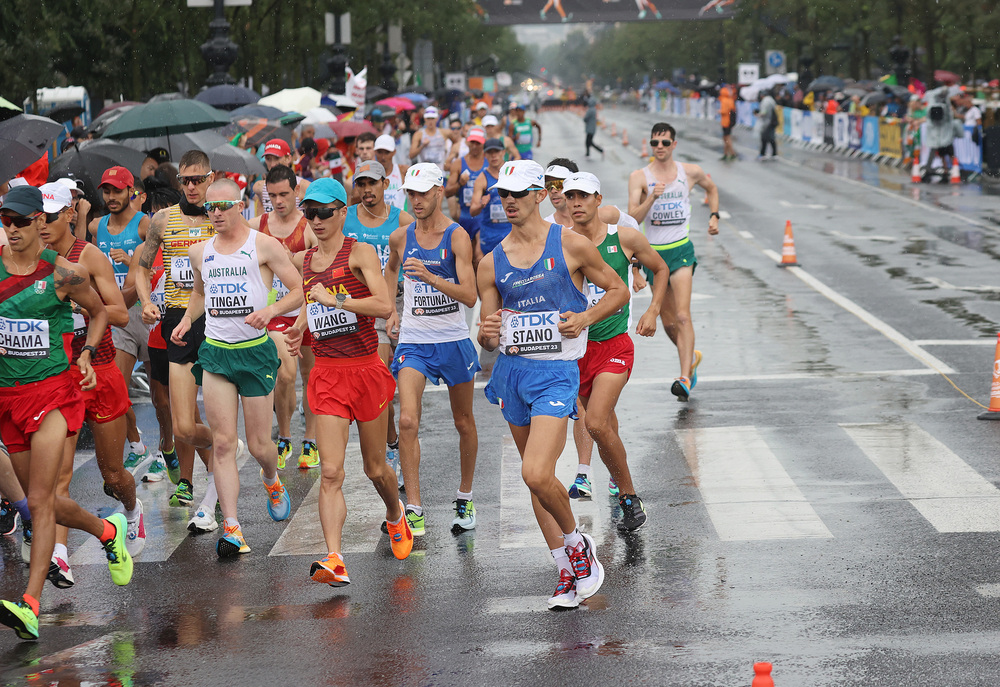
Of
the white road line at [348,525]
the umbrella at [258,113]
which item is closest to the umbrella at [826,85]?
the umbrella at [258,113]

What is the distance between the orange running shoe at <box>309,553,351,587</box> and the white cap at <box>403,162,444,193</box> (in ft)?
7.38

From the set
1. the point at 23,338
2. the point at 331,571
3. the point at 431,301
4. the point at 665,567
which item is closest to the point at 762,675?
the point at 665,567

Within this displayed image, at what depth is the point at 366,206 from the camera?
952cm

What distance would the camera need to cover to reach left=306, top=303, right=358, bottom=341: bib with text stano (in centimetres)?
761

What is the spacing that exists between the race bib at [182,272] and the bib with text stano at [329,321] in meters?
1.30

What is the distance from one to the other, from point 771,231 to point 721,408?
1382 centimetres

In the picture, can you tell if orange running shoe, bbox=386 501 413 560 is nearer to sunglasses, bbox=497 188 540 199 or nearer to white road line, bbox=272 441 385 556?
white road line, bbox=272 441 385 556

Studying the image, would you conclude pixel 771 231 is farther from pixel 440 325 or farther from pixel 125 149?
pixel 440 325

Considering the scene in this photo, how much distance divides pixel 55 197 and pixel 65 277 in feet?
2.59

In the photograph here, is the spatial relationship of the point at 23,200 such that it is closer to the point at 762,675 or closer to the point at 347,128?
the point at 762,675

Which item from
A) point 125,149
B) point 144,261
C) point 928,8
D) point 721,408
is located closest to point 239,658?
point 144,261

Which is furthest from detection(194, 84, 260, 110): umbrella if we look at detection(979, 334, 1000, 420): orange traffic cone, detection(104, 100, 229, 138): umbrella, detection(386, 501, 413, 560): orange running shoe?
detection(386, 501, 413, 560): orange running shoe

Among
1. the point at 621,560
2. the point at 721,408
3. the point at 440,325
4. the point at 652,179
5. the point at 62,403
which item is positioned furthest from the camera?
the point at 652,179

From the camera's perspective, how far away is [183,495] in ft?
30.6
